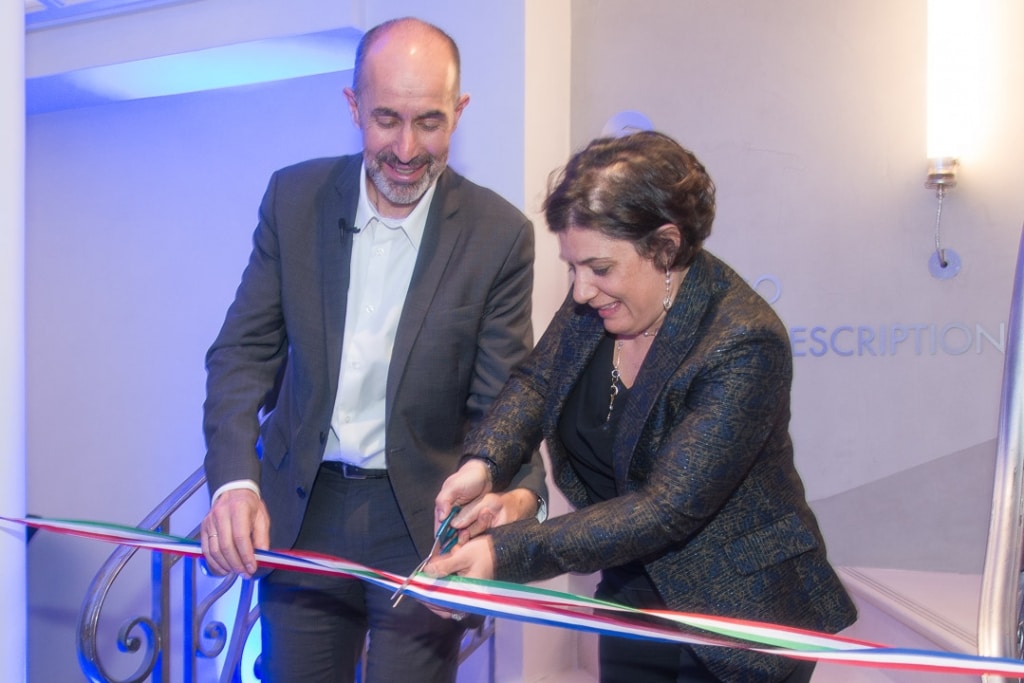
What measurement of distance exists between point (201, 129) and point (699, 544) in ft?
13.9

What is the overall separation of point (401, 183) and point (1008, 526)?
4.37ft

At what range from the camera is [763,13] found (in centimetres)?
394

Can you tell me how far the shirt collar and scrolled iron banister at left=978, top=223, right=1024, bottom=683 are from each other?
1203 millimetres

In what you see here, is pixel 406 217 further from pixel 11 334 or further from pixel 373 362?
pixel 11 334

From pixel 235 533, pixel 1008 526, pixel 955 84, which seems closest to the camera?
pixel 1008 526

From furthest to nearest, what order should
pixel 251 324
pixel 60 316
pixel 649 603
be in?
pixel 60 316 < pixel 251 324 < pixel 649 603

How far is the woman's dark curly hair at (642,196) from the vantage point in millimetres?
1725

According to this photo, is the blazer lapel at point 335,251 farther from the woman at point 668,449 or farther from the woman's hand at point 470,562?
the woman's hand at point 470,562

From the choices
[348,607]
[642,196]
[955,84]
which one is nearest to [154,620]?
[348,607]

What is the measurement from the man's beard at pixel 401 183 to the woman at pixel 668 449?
1.22 ft

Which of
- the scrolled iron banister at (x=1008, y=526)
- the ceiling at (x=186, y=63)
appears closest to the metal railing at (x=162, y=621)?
the scrolled iron banister at (x=1008, y=526)

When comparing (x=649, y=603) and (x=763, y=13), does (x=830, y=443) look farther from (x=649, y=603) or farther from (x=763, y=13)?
(x=649, y=603)

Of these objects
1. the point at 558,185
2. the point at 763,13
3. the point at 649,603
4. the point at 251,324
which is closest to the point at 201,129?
the point at 763,13

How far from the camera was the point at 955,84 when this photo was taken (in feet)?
12.0
